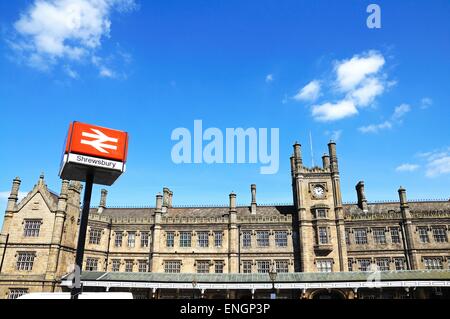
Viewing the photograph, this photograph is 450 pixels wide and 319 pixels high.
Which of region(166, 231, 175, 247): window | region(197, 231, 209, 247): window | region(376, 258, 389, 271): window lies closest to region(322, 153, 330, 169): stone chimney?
region(376, 258, 389, 271): window

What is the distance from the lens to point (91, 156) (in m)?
16.5

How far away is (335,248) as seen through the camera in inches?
1443

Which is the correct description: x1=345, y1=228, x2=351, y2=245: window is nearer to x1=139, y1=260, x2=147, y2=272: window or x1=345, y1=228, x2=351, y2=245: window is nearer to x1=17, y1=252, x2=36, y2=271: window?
x1=139, y1=260, x2=147, y2=272: window

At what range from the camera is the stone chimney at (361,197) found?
133 feet

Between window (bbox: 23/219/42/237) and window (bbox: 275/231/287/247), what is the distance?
85.2 ft

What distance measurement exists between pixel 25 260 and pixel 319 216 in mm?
31665

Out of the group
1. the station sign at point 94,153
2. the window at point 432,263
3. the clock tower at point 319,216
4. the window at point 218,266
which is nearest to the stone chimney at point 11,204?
the window at point 218,266

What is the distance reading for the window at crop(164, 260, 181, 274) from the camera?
38594 millimetres

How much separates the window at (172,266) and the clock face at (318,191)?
58.7ft

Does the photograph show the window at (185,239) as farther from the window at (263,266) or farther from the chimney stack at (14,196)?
the chimney stack at (14,196)

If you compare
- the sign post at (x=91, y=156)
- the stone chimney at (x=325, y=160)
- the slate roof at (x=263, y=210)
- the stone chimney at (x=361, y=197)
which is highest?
the stone chimney at (x=325, y=160)
